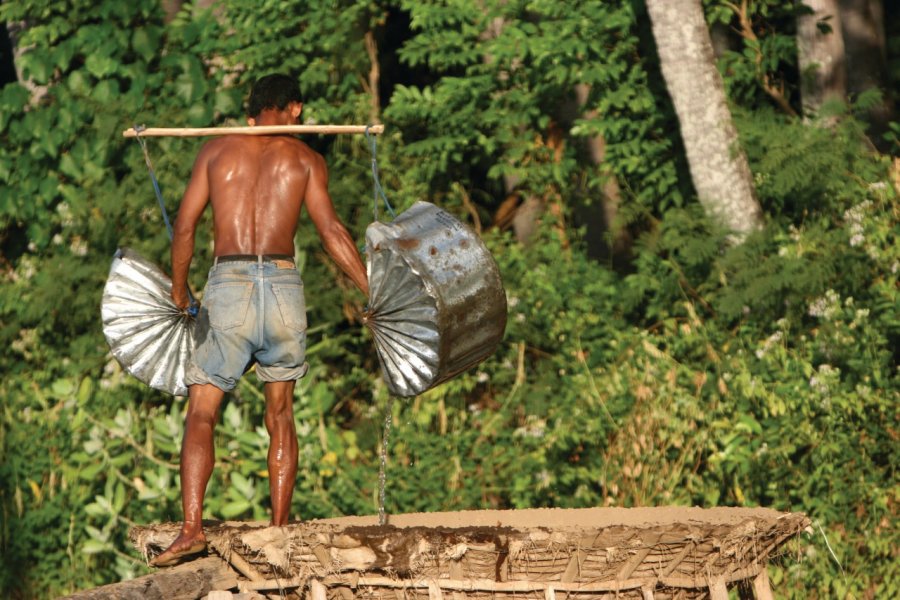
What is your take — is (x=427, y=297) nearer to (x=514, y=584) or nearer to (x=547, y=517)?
(x=514, y=584)

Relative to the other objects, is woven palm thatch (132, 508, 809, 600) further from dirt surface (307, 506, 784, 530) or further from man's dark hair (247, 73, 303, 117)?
man's dark hair (247, 73, 303, 117)

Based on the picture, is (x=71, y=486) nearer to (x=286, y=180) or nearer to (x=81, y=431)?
(x=81, y=431)

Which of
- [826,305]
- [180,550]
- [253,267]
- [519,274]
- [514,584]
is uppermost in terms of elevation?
[253,267]

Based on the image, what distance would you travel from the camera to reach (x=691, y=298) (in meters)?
8.73

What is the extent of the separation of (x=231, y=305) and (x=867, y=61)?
549 centimetres

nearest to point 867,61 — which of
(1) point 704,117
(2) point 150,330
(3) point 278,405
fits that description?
(1) point 704,117

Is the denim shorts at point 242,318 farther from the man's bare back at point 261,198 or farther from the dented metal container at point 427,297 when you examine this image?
the dented metal container at point 427,297

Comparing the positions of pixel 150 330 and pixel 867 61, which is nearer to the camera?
pixel 150 330

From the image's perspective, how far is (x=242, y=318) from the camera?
5430 mm

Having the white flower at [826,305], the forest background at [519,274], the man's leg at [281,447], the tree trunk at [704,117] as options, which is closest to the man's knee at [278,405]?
the man's leg at [281,447]

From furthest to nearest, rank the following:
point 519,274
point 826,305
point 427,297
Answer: point 519,274
point 826,305
point 427,297

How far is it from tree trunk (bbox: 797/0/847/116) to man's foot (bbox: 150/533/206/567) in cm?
525

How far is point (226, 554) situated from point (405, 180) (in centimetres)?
463

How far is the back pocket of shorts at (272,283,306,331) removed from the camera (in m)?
5.48
